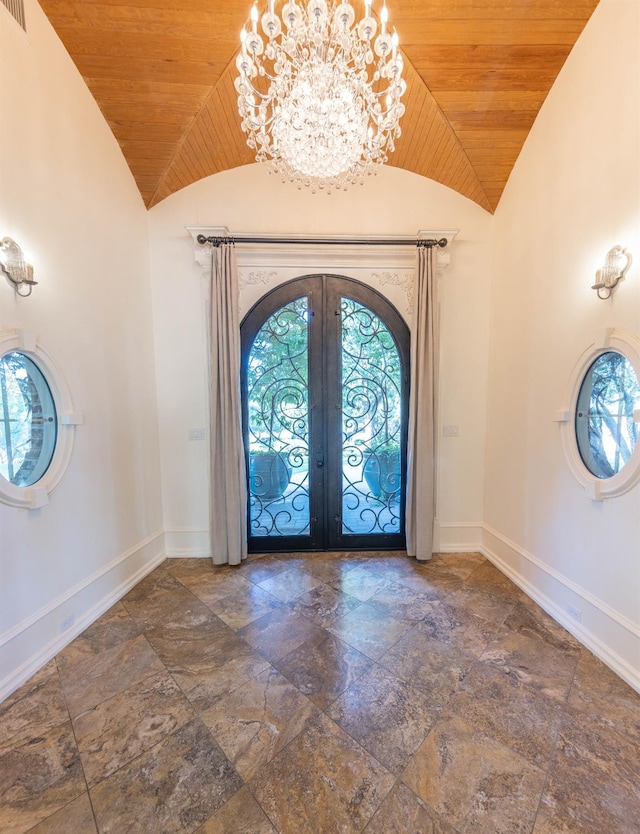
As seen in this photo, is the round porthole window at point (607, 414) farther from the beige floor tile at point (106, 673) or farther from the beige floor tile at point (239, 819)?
the beige floor tile at point (106, 673)

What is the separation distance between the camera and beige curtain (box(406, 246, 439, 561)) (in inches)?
111

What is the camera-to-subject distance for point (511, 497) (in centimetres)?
275

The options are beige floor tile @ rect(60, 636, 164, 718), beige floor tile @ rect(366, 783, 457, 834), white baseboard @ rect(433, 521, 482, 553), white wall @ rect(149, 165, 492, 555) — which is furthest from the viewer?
white baseboard @ rect(433, 521, 482, 553)

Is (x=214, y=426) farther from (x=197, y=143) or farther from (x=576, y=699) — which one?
(x=576, y=699)

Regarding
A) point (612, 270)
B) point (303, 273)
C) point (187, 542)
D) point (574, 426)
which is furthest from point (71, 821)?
point (612, 270)

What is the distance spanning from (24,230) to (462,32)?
117 inches

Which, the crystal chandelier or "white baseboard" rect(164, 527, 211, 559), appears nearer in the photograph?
the crystal chandelier

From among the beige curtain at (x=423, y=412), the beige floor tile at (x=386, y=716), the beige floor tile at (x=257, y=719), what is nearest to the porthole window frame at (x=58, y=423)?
the beige floor tile at (x=257, y=719)

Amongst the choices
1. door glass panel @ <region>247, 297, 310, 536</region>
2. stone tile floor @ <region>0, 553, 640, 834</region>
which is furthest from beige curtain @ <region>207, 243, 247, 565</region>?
stone tile floor @ <region>0, 553, 640, 834</region>

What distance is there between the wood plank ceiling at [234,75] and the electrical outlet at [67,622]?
133 inches

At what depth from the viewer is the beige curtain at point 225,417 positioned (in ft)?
9.05

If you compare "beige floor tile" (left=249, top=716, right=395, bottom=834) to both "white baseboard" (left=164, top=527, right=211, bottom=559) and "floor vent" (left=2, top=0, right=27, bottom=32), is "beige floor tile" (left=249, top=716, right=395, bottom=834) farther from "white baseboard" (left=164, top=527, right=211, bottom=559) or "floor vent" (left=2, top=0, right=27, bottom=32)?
"floor vent" (left=2, top=0, right=27, bottom=32)

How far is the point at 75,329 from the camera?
7.09 ft

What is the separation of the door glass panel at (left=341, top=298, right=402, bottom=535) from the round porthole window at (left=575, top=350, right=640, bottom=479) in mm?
1393
